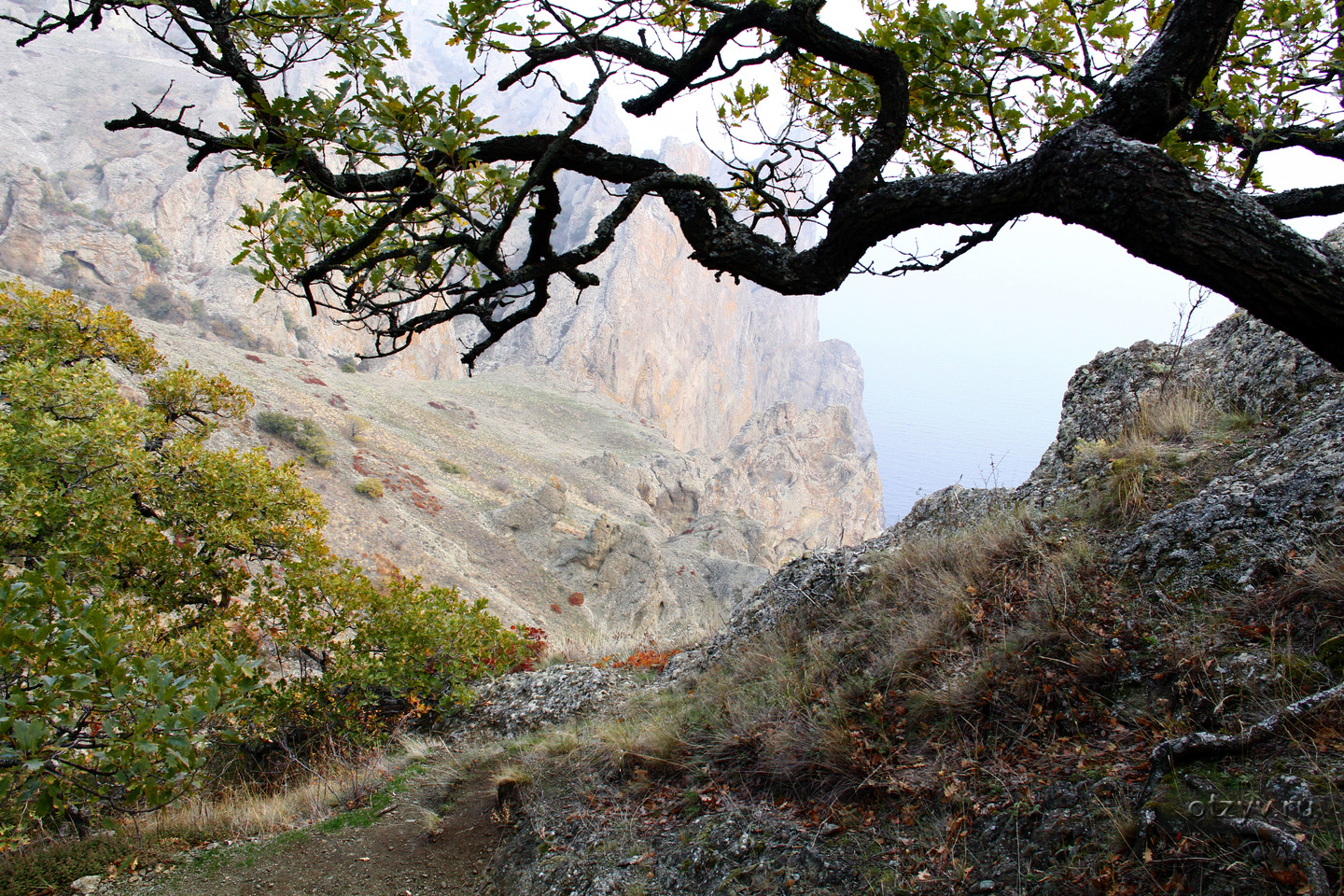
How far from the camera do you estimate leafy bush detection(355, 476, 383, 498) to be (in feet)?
89.4

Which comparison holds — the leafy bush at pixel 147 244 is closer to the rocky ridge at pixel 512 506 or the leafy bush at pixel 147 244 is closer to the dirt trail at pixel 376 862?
the rocky ridge at pixel 512 506

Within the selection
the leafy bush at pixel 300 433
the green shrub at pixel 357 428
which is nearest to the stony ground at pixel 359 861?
the leafy bush at pixel 300 433

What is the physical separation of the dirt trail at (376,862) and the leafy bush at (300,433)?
88.3 feet

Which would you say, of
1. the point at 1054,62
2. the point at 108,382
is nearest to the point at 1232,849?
the point at 1054,62

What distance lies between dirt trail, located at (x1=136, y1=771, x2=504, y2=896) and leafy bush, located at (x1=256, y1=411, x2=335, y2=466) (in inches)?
1060

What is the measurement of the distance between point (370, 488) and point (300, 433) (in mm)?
4690

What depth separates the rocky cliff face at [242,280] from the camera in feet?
161

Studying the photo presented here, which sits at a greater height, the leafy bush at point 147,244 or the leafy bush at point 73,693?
the leafy bush at point 147,244

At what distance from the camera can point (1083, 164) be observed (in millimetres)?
2201

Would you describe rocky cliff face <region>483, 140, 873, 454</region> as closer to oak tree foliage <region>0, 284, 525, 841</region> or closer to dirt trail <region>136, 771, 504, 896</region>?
oak tree foliage <region>0, 284, 525, 841</region>

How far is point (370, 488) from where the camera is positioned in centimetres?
2727

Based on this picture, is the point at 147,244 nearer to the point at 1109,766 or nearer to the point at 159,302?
the point at 159,302

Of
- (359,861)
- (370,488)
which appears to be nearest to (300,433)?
(370,488)

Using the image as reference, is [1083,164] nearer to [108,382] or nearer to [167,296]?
[108,382]
